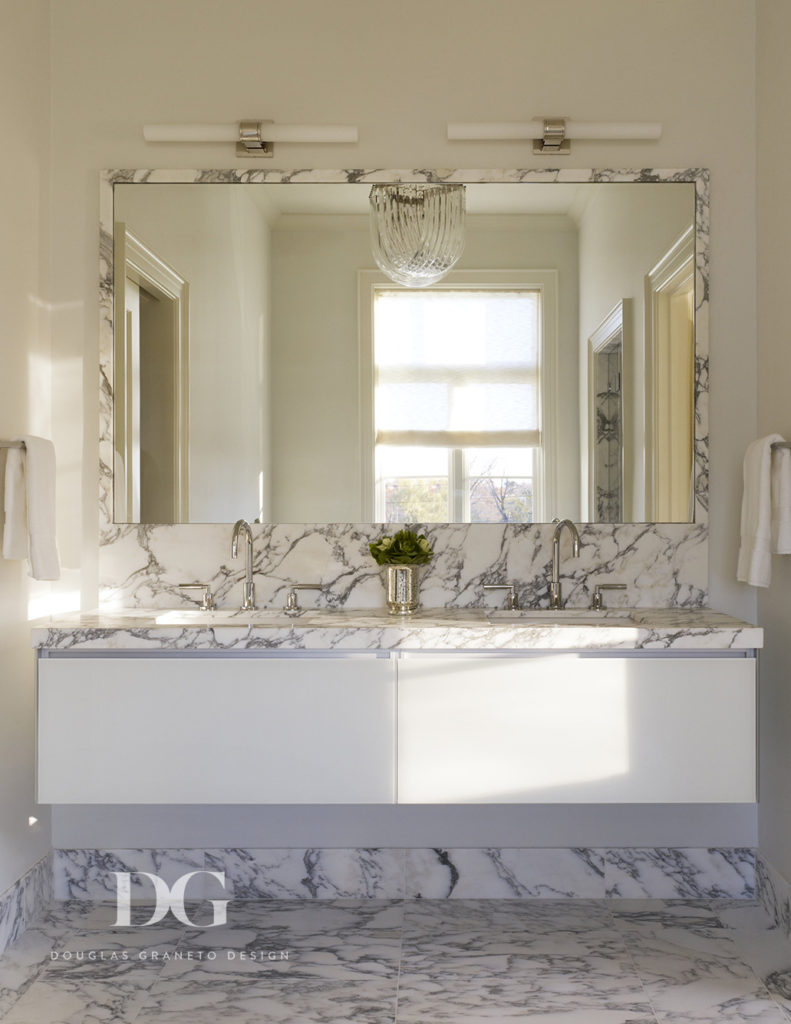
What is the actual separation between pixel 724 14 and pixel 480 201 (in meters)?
0.90

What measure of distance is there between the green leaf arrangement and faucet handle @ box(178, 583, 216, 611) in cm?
51

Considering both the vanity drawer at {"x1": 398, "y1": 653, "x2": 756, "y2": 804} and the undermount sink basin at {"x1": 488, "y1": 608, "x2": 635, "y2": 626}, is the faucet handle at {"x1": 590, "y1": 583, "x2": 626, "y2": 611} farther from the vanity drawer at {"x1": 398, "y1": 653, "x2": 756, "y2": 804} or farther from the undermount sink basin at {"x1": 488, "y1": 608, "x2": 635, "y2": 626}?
the vanity drawer at {"x1": 398, "y1": 653, "x2": 756, "y2": 804}

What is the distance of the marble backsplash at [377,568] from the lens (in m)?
2.86

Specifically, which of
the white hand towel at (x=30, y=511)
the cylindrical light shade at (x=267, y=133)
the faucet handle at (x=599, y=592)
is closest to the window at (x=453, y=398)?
the faucet handle at (x=599, y=592)

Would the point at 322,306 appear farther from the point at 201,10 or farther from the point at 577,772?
the point at 577,772

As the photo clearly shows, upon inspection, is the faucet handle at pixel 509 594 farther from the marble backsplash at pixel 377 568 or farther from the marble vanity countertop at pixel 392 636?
the marble vanity countertop at pixel 392 636

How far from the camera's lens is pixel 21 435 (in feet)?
8.41

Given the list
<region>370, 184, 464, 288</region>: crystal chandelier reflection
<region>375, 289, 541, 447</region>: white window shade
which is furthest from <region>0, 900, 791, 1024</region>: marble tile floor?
<region>370, 184, 464, 288</region>: crystal chandelier reflection

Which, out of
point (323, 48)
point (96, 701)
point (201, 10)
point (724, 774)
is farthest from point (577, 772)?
point (201, 10)

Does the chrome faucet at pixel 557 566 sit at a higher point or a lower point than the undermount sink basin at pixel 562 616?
higher

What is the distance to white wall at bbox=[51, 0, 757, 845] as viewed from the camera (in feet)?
9.29

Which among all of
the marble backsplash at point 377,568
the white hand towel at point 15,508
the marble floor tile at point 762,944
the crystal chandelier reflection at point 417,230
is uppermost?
the crystal chandelier reflection at point 417,230

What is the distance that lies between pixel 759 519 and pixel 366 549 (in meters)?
1.12

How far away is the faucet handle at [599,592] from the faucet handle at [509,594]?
23 cm
